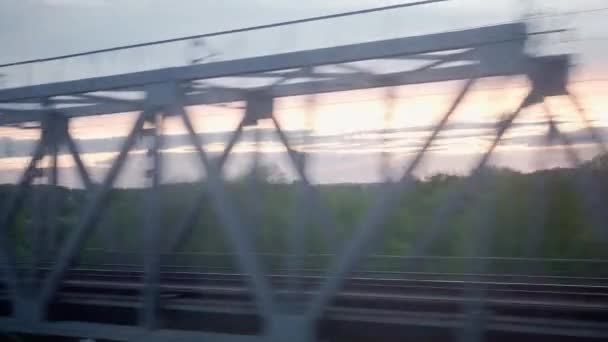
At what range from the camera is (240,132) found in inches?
585

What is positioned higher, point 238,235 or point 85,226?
point 85,226

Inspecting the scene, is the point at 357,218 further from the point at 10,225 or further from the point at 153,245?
the point at 10,225

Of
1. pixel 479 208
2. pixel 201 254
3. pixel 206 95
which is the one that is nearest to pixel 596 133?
pixel 479 208

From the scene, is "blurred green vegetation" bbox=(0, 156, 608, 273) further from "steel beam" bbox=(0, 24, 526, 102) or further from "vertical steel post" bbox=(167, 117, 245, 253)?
"steel beam" bbox=(0, 24, 526, 102)

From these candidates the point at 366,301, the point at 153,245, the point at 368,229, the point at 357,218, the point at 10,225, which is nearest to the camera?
the point at 368,229

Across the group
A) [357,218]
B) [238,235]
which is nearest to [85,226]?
[238,235]

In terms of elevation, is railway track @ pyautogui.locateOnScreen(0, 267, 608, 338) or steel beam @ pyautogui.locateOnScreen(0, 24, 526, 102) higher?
steel beam @ pyautogui.locateOnScreen(0, 24, 526, 102)

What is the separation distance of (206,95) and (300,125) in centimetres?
173

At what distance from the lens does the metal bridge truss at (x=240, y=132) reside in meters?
12.0

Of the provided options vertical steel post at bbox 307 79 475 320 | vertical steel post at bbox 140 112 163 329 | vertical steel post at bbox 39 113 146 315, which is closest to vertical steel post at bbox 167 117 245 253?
vertical steel post at bbox 140 112 163 329

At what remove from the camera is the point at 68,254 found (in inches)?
627

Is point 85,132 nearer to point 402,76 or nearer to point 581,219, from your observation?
point 402,76

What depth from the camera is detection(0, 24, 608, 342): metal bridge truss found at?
39.4 feet

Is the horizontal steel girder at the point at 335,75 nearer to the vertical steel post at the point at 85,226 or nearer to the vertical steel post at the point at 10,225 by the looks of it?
Answer: the vertical steel post at the point at 85,226
